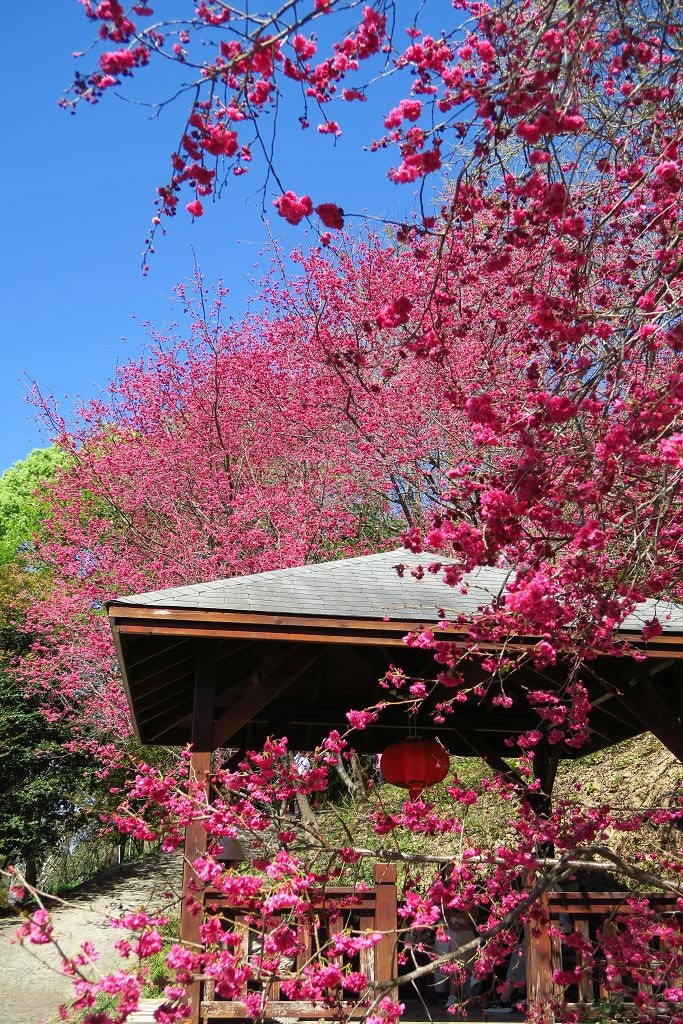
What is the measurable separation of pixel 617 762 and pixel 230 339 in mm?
8371

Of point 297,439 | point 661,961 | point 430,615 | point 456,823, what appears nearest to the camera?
point 456,823

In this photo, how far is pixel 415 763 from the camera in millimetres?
6082

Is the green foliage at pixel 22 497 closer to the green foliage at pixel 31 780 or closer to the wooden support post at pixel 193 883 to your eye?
the green foliage at pixel 31 780

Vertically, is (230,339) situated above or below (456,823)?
above

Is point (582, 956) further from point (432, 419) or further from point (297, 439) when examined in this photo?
point (297, 439)

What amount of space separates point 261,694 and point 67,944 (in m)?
8.14

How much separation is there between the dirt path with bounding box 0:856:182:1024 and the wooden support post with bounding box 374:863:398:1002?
7.83ft

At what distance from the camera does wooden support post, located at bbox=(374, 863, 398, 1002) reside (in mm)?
5094

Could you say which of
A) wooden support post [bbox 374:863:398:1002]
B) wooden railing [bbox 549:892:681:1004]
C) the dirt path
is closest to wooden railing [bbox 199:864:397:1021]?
wooden support post [bbox 374:863:398:1002]

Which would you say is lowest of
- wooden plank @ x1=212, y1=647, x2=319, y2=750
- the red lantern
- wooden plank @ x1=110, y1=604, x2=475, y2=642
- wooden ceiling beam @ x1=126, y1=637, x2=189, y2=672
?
the red lantern

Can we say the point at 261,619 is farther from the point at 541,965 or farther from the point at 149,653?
the point at 541,965

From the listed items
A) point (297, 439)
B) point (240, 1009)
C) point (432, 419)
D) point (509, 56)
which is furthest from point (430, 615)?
point (297, 439)

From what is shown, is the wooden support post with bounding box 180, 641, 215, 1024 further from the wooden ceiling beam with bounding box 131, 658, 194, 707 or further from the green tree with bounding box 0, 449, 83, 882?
the green tree with bounding box 0, 449, 83, 882

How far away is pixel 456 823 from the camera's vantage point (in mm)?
4547
